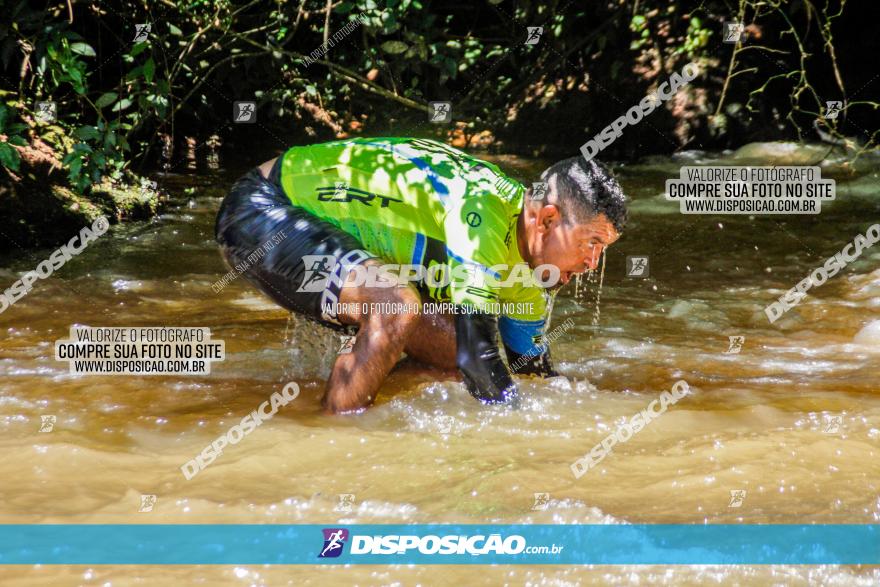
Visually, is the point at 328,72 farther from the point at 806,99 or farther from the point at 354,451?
the point at 354,451

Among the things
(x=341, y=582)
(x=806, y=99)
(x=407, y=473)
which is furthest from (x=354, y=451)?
(x=806, y=99)

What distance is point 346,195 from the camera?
3471 mm

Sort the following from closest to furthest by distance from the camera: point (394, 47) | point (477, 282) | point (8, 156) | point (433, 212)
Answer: point (477, 282) < point (433, 212) < point (8, 156) < point (394, 47)

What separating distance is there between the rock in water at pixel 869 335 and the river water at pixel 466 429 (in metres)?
0.01

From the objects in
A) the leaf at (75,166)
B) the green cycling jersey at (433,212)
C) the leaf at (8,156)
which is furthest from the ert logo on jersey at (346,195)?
the leaf at (75,166)

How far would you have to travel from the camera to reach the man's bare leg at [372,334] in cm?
323

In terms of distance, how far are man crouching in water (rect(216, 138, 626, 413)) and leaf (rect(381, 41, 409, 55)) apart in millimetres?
4140

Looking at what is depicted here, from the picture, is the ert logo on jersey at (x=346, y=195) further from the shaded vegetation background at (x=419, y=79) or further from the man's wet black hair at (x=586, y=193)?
the shaded vegetation background at (x=419, y=79)

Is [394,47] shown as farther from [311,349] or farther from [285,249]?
[285,249]

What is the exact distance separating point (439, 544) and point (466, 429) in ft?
2.70

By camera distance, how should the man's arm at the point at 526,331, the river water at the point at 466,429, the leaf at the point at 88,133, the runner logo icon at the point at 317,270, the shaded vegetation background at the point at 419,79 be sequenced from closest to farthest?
the river water at the point at 466,429 → the runner logo icon at the point at 317,270 → the man's arm at the point at 526,331 → the leaf at the point at 88,133 → the shaded vegetation background at the point at 419,79

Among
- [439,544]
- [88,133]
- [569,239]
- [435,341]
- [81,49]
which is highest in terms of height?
[81,49]

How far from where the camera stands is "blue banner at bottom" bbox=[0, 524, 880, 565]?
2.41 metres

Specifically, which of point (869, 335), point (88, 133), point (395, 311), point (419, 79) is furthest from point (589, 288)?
point (419, 79)
